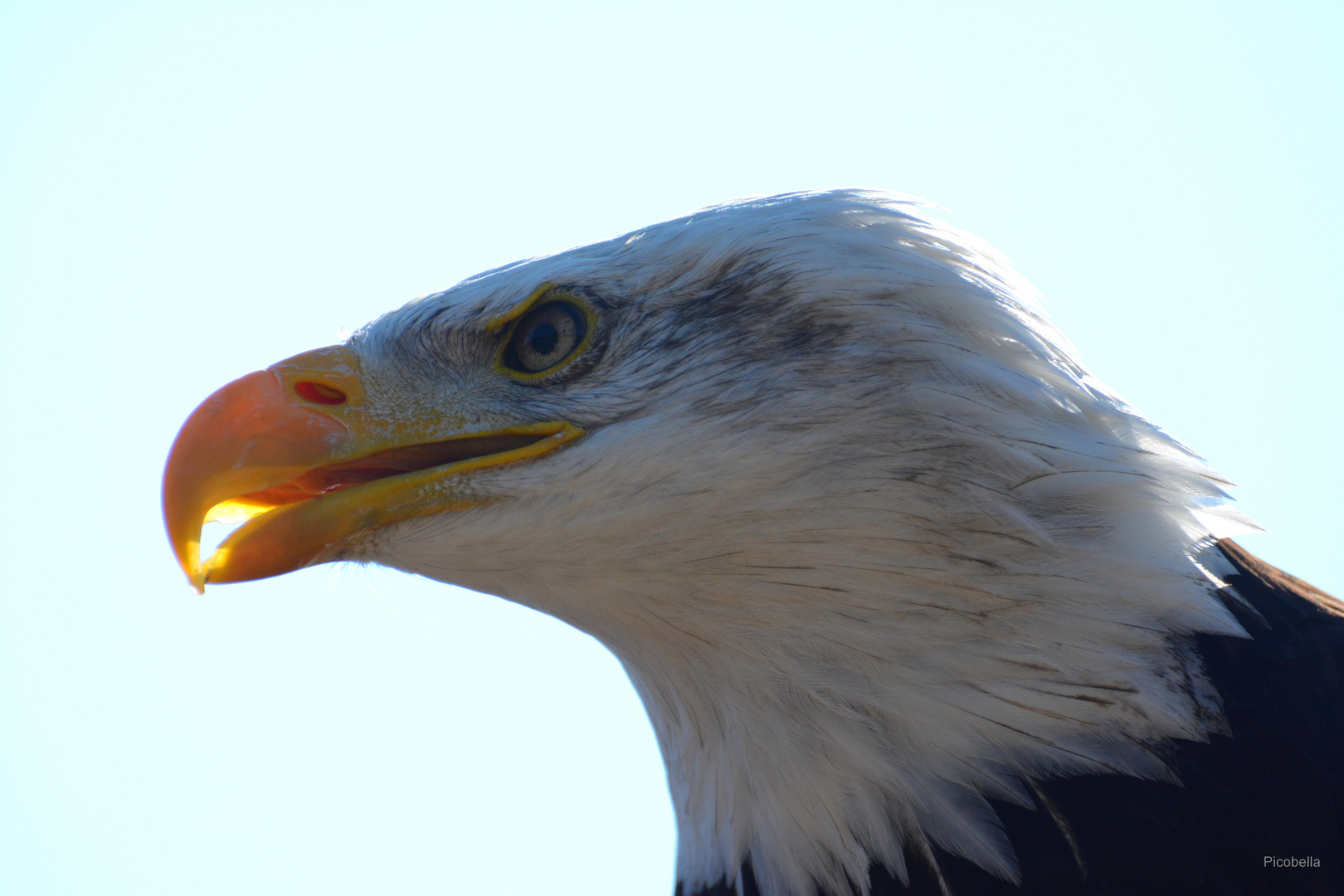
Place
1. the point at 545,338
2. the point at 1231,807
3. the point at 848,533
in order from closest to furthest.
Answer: the point at 1231,807 → the point at 848,533 → the point at 545,338

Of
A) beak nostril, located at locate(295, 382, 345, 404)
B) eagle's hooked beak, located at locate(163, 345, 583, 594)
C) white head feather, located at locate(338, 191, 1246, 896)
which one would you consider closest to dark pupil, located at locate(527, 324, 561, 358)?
white head feather, located at locate(338, 191, 1246, 896)

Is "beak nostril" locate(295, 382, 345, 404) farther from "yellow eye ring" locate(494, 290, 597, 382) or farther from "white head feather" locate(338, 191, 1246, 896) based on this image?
"yellow eye ring" locate(494, 290, 597, 382)

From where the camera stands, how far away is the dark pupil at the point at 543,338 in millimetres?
2676

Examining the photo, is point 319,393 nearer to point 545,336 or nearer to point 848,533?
point 545,336

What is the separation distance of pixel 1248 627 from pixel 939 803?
770 millimetres

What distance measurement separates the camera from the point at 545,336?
A: 2.69 m

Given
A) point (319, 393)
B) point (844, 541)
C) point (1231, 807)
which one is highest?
point (319, 393)

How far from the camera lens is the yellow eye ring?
2.64 m

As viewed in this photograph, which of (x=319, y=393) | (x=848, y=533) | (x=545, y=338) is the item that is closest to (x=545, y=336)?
(x=545, y=338)

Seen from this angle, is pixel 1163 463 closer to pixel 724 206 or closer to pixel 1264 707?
pixel 1264 707

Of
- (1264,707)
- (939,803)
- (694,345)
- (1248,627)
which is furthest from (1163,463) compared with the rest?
(694,345)

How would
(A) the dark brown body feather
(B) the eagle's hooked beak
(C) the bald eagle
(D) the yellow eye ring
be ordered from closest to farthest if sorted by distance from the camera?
(A) the dark brown body feather
(C) the bald eagle
(B) the eagle's hooked beak
(D) the yellow eye ring

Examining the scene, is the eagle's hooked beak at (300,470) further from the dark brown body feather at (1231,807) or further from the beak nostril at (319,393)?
the dark brown body feather at (1231,807)

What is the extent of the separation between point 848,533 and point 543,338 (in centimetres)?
97
